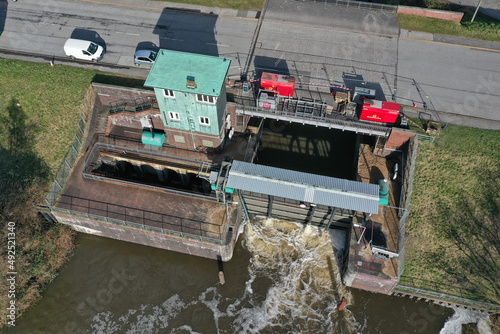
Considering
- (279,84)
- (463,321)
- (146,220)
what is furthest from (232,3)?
(463,321)

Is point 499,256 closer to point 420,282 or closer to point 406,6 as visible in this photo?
point 420,282

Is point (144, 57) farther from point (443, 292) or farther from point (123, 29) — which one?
point (443, 292)

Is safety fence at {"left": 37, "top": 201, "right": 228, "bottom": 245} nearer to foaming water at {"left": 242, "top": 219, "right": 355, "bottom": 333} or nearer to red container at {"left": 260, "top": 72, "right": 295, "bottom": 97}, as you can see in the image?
foaming water at {"left": 242, "top": 219, "right": 355, "bottom": 333}

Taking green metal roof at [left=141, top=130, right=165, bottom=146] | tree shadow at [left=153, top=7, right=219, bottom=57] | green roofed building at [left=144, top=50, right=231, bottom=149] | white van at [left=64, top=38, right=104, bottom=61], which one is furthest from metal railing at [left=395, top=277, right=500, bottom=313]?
white van at [left=64, top=38, right=104, bottom=61]

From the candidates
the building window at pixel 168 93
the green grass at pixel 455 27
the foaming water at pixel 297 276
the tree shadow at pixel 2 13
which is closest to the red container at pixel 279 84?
the building window at pixel 168 93

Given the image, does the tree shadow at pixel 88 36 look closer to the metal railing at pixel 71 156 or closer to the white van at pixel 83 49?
the white van at pixel 83 49

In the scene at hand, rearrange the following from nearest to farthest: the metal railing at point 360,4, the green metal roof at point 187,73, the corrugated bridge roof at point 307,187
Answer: the corrugated bridge roof at point 307,187 → the green metal roof at point 187,73 → the metal railing at point 360,4

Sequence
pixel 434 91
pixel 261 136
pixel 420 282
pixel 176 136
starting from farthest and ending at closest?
1. pixel 261 136
2. pixel 434 91
3. pixel 176 136
4. pixel 420 282

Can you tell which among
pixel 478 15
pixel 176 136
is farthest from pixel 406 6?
pixel 176 136

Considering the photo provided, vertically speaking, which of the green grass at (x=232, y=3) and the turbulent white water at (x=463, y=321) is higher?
the green grass at (x=232, y=3)
